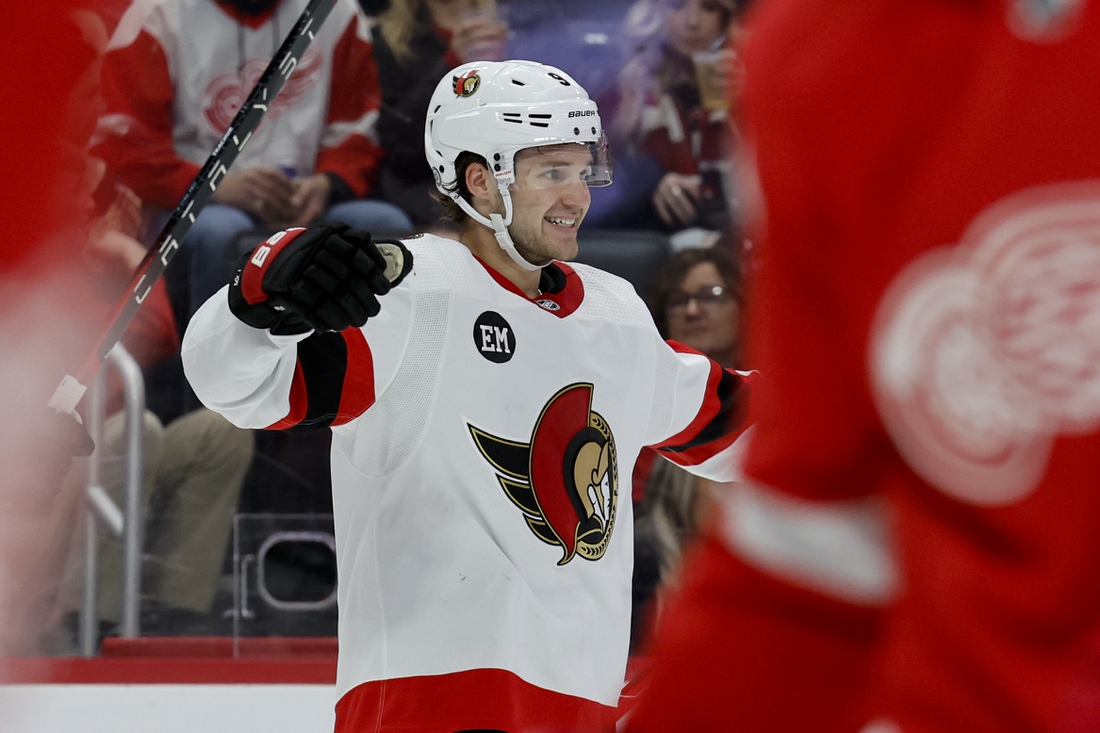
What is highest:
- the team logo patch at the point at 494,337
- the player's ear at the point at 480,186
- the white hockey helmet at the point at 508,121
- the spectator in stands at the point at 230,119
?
the spectator in stands at the point at 230,119

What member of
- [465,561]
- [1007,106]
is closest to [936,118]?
[1007,106]

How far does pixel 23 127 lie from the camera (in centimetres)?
56

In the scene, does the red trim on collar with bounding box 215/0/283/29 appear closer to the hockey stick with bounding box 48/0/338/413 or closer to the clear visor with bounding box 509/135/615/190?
the hockey stick with bounding box 48/0/338/413

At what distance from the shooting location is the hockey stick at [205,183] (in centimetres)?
270

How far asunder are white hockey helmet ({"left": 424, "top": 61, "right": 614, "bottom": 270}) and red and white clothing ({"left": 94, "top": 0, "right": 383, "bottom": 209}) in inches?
55.5

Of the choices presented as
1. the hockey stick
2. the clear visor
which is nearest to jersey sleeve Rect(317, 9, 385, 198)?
the hockey stick

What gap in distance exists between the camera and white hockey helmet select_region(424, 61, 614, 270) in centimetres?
240

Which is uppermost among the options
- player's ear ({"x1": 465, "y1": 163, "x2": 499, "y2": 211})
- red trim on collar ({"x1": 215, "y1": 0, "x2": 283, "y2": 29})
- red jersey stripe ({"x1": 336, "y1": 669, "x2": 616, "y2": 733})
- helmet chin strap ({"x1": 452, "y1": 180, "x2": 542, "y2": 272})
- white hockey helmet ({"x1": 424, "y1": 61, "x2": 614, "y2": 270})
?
Result: red trim on collar ({"x1": 215, "y1": 0, "x2": 283, "y2": 29})

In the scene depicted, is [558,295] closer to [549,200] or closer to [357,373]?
[549,200]

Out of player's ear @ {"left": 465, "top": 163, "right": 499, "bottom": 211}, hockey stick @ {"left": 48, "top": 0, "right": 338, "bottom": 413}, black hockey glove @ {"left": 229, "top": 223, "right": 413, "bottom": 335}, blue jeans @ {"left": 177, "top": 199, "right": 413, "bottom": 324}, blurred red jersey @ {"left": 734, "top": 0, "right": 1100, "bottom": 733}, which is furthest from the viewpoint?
blue jeans @ {"left": 177, "top": 199, "right": 413, "bottom": 324}

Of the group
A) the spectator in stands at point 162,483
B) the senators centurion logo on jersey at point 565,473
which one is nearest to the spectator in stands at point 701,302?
the spectator in stands at point 162,483

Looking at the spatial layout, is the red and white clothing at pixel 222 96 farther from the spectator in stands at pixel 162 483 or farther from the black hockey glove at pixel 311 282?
the black hockey glove at pixel 311 282

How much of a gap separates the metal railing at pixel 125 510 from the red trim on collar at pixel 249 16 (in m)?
1.11

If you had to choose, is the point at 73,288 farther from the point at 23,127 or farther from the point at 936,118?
the point at 936,118
